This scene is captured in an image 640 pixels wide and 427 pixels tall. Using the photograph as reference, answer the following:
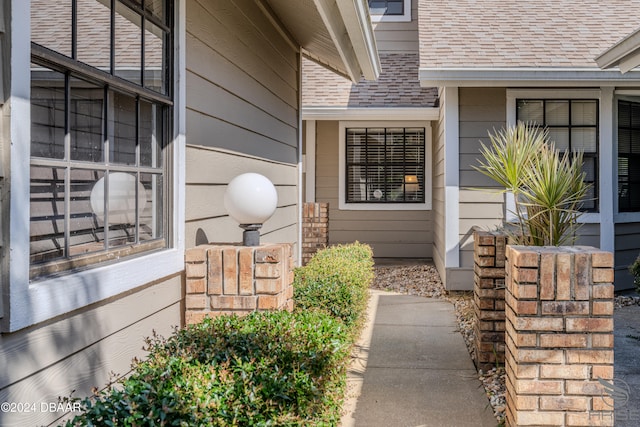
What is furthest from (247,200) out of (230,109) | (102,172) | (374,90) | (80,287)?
(374,90)

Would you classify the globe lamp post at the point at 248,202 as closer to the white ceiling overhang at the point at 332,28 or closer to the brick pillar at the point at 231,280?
the brick pillar at the point at 231,280

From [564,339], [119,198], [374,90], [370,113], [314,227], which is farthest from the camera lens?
[374,90]

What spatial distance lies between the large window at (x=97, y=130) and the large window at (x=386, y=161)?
768 centimetres

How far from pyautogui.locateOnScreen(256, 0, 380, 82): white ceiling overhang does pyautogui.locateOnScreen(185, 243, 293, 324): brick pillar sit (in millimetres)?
1958

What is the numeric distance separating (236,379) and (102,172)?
3.52ft

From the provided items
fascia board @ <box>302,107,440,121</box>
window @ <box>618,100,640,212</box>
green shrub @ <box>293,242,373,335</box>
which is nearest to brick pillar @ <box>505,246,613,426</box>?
green shrub @ <box>293,242,373,335</box>

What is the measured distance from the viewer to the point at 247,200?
11.9 feet

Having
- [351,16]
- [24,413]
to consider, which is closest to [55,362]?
[24,413]

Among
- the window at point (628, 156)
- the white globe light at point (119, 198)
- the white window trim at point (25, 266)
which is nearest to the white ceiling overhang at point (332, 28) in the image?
the white globe light at point (119, 198)

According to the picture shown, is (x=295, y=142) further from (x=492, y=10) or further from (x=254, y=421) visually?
(x=254, y=421)

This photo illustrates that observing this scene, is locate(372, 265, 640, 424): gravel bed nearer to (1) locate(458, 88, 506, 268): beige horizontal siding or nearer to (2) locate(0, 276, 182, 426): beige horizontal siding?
(1) locate(458, 88, 506, 268): beige horizontal siding

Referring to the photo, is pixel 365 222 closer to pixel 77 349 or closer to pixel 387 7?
pixel 387 7

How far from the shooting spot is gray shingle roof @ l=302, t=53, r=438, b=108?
958 cm

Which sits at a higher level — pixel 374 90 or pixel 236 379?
pixel 374 90
